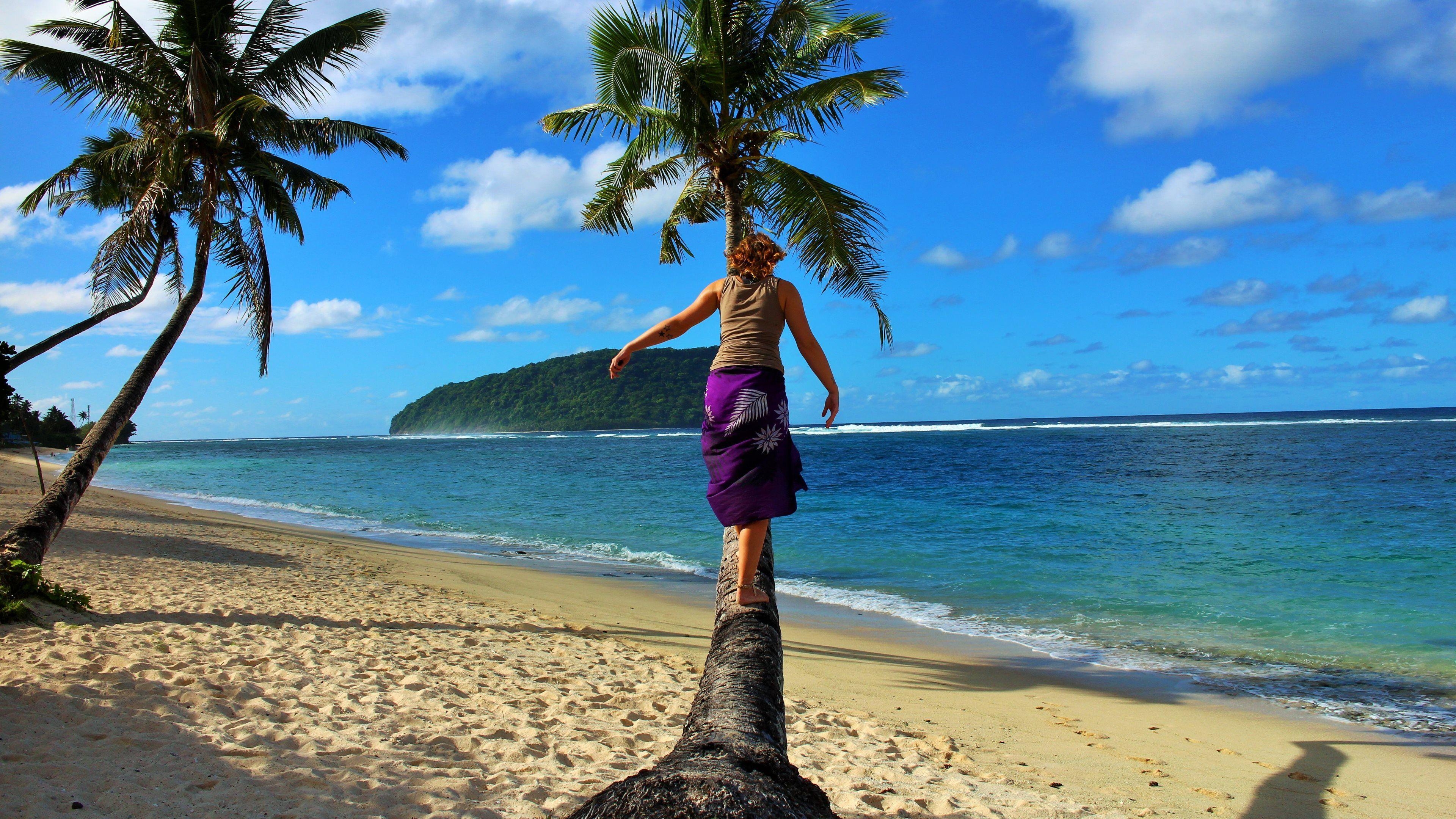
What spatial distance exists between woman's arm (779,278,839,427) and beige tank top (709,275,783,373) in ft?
0.15

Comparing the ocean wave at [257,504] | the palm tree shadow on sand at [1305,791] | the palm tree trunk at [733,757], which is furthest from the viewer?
the ocean wave at [257,504]

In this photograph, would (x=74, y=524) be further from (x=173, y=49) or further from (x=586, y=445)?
(x=586, y=445)

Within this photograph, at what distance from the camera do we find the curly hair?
3.31 metres

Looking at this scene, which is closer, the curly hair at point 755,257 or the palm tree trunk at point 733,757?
the palm tree trunk at point 733,757

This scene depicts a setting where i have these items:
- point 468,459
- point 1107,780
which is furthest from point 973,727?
point 468,459

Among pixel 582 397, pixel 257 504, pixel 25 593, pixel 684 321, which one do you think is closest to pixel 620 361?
pixel 684 321

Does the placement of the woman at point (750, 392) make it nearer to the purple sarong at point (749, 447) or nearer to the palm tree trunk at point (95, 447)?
the purple sarong at point (749, 447)

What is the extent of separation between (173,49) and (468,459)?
1745 inches

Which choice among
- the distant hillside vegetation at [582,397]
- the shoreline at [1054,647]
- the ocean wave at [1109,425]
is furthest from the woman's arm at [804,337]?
the distant hillside vegetation at [582,397]

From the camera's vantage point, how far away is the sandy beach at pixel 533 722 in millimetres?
3398

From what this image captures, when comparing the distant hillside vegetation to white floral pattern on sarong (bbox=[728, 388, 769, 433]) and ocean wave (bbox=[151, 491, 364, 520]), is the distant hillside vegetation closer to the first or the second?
ocean wave (bbox=[151, 491, 364, 520])

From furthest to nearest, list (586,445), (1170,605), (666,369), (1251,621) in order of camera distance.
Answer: (666,369) → (586,445) → (1170,605) → (1251,621)

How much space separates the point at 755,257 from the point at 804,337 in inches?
16.6

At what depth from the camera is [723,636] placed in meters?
3.21
